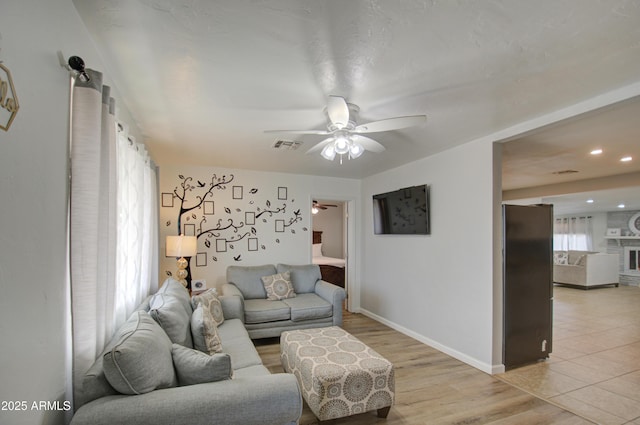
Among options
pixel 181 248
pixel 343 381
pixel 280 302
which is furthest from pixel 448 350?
pixel 181 248

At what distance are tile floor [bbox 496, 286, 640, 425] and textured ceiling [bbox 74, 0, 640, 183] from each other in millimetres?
2485

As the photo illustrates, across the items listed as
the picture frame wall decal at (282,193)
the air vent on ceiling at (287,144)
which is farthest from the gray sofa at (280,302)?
the air vent on ceiling at (287,144)

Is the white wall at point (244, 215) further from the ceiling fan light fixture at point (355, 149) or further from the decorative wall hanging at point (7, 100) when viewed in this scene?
the decorative wall hanging at point (7, 100)

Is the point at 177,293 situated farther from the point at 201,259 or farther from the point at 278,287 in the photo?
the point at 201,259

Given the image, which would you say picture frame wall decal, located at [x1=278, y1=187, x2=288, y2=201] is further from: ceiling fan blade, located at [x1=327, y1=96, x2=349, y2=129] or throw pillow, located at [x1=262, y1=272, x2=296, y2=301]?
ceiling fan blade, located at [x1=327, y1=96, x2=349, y2=129]

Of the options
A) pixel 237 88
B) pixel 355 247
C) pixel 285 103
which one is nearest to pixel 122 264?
pixel 237 88

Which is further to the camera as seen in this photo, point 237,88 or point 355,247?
point 355,247

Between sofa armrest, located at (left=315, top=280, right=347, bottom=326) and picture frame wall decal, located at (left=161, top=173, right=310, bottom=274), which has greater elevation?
picture frame wall decal, located at (left=161, top=173, right=310, bottom=274)

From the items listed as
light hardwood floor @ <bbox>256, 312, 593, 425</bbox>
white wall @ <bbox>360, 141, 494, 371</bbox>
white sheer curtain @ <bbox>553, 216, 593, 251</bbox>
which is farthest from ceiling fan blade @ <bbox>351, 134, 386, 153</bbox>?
white sheer curtain @ <bbox>553, 216, 593, 251</bbox>

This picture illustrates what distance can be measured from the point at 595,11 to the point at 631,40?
429 mm

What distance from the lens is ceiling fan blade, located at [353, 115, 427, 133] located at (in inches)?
78.7

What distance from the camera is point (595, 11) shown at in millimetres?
1350

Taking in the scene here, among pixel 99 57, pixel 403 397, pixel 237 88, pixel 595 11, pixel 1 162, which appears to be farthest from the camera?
pixel 403 397

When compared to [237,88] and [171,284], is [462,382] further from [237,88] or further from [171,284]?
[237,88]
